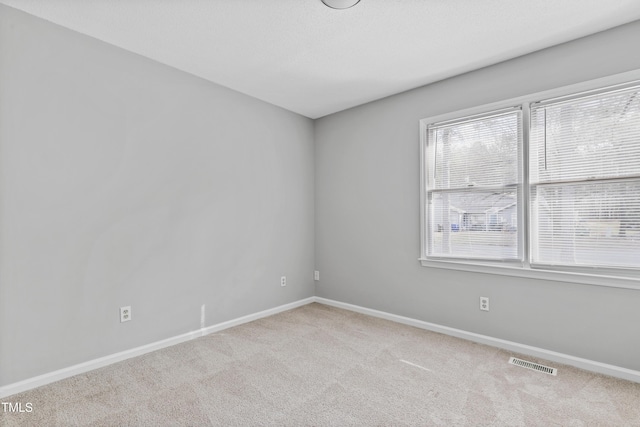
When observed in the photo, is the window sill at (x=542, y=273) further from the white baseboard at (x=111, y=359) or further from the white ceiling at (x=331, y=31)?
the white baseboard at (x=111, y=359)

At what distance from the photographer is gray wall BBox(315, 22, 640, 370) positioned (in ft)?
7.57

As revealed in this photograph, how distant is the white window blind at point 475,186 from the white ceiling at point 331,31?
0.56 meters

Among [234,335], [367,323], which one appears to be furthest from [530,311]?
[234,335]

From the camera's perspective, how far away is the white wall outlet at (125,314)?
2516 millimetres

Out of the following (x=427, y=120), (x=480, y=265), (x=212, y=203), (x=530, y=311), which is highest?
(x=427, y=120)

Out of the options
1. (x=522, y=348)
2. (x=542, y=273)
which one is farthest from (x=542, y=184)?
(x=522, y=348)

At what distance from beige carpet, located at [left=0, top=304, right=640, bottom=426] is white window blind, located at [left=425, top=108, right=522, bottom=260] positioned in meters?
0.92

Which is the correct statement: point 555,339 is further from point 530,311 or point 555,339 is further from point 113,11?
point 113,11

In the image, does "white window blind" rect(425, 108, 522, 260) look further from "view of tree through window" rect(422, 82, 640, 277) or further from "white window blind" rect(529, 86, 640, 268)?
"white window blind" rect(529, 86, 640, 268)

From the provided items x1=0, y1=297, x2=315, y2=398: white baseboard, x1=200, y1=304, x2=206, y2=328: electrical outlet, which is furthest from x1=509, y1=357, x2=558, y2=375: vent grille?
x1=200, y1=304, x2=206, y2=328: electrical outlet

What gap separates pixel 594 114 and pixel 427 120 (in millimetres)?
1292

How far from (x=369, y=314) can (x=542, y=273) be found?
5.83 ft

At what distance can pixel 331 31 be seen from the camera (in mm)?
2285

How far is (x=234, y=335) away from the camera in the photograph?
120 inches
